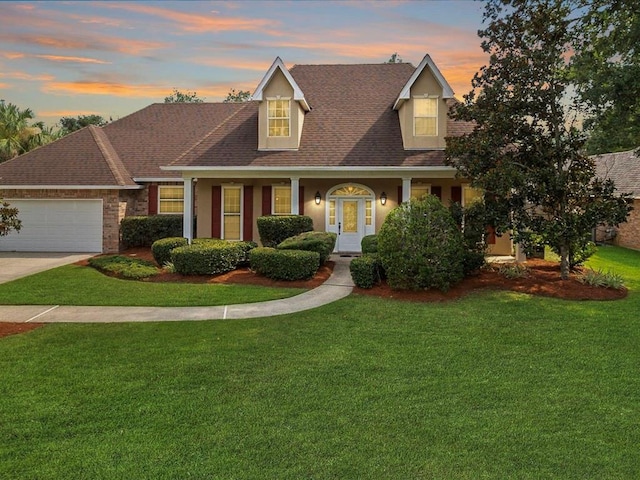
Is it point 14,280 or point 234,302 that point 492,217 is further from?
point 14,280

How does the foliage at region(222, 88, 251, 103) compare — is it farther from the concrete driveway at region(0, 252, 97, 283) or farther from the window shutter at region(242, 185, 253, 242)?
the concrete driveway at region(0, 252, 97, 283)

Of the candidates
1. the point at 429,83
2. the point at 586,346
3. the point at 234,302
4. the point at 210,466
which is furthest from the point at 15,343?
the point at 429,83

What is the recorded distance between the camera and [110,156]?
20.0 metres

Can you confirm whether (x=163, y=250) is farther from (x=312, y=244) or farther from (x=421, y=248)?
(x=421, y=248)

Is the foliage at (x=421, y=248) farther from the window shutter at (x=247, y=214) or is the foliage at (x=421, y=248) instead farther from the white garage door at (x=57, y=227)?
the white garage door at (x=57, y=227)

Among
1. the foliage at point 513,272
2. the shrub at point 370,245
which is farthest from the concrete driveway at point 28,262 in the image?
the foliage at point 513,272

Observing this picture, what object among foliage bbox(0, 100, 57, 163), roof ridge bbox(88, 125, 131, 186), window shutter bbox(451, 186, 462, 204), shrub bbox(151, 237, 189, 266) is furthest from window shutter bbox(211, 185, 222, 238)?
foliage bbox(0, 100, 57, 163)

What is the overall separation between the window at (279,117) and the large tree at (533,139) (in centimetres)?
723

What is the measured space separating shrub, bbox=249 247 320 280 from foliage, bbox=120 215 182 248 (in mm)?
7014

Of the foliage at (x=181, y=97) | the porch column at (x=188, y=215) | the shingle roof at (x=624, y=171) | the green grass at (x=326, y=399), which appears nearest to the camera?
the green grass at (x=326, y=399)

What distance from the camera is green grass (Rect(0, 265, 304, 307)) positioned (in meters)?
10.6

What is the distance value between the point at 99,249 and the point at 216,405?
15626 mm

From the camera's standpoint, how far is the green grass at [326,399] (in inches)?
164

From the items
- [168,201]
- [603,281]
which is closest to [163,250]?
[168,201]
